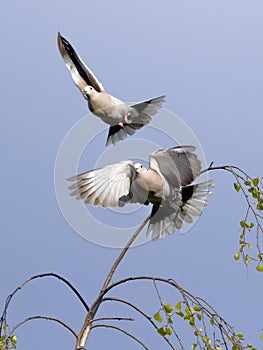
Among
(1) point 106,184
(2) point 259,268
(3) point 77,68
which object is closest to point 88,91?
(3) point 77,68

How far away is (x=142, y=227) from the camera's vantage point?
1.84 m

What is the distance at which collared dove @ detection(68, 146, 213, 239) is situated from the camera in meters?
1.83

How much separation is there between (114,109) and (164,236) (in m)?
0.57

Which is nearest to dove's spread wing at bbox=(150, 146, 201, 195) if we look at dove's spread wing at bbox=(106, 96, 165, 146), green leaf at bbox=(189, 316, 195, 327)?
dove's spread wing at bbox=(106, 96, 165, 146)

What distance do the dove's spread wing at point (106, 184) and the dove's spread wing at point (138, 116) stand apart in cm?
33

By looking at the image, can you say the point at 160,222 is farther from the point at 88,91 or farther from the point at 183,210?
the point at 88,91

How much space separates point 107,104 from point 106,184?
15.8 inches

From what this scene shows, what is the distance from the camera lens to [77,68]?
7.21 ft

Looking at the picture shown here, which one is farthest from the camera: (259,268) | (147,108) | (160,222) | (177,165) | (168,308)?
(147,108)

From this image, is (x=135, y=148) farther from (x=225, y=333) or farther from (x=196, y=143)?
(x=225, y=333)

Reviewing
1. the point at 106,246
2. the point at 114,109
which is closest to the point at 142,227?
the point at 106,246

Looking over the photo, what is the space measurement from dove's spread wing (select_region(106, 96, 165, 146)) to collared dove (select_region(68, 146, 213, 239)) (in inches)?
13.4

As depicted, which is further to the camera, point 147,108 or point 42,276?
point 147,108

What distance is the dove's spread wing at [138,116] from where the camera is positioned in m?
2.23
